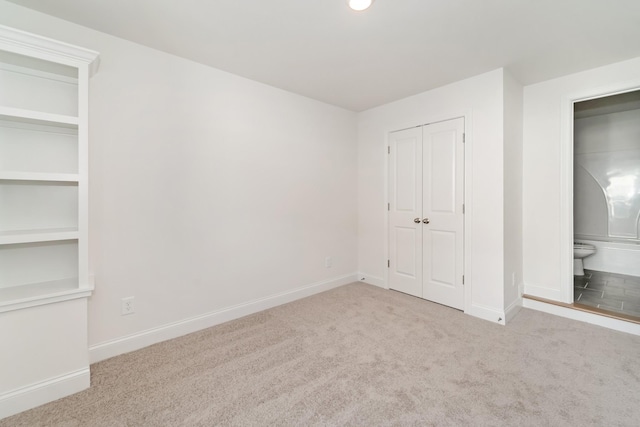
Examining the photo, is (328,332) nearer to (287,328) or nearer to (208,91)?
(287,328)

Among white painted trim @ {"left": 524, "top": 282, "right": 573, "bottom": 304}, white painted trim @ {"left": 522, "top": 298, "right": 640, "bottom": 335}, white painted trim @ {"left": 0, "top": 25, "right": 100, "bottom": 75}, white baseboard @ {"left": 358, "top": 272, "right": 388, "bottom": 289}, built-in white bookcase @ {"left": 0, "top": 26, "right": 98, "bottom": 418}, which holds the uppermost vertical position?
white painted trim @ {"left": 0, "top": 25, "right": 100, "bottom": 75}

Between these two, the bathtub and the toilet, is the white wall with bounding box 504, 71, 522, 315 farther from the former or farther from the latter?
the bathtub

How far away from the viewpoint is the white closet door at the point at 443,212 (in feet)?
9.75

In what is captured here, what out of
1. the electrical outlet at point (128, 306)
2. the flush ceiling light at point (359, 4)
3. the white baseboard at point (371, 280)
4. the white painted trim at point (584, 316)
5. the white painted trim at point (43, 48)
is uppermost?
the flush ceiling light at point (359, 4)

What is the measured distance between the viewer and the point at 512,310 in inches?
111

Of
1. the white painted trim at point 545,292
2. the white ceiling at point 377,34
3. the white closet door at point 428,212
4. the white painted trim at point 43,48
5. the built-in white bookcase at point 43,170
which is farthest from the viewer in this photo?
the white closet door at point 428,212

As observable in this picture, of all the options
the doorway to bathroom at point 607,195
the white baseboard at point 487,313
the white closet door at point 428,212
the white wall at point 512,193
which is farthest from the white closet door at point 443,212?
the doorway to bathroom at point 607,195

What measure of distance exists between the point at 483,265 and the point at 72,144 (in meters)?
3.67

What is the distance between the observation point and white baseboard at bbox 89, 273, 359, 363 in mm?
2082

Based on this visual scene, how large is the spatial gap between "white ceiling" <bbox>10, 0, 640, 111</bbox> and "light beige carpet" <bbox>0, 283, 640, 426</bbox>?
7.99 feet

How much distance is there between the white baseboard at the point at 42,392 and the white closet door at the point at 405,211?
10.2ft

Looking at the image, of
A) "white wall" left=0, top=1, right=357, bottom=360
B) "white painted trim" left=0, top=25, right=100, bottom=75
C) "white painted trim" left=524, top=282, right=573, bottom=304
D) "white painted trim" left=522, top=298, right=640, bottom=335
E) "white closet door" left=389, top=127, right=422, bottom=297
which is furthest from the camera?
"white closet door" left=389, top=127, right=422, bottom=297

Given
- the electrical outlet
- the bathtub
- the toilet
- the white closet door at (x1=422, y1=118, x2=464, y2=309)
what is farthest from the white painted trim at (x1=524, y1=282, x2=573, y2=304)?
the electrical outlet

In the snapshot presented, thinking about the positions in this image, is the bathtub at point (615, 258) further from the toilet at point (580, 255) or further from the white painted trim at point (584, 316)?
the white painted trim at point (584, 316)
